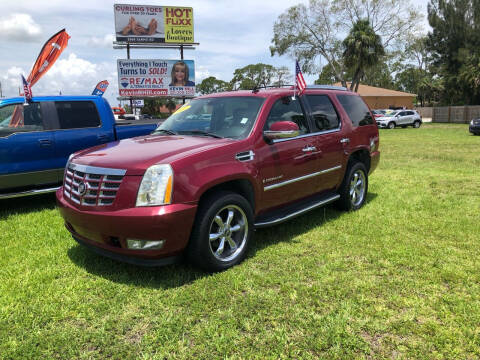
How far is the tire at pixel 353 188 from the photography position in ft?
18.1

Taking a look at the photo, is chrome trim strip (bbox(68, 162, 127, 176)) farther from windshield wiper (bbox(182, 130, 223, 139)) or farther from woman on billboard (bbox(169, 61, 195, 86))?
woman on billboard (bbox(169, 61, 195, 86))

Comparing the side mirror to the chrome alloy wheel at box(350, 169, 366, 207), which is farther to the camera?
the chrome alloy wheel at box(350, 169, 366, 207)

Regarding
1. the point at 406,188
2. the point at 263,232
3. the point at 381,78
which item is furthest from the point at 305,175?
the point at 381,78

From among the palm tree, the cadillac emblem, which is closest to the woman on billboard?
the palm tree

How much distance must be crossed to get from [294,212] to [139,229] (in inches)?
77.5

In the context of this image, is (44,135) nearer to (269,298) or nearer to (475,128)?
(269,298)

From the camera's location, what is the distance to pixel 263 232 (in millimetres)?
4832

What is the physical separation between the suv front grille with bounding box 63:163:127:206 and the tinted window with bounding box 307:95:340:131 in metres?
2.73

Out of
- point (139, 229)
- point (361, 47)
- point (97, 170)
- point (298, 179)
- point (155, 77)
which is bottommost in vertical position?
point (139, 229)

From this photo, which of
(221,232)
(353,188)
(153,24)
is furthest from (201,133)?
(153,24)

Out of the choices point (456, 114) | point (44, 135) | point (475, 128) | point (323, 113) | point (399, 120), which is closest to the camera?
point (323, 113)

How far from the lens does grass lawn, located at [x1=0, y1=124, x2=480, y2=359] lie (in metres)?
2.60

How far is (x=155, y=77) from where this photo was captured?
112ft

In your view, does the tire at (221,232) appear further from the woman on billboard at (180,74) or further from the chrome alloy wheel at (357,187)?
the woman on billboard at (180,74)
